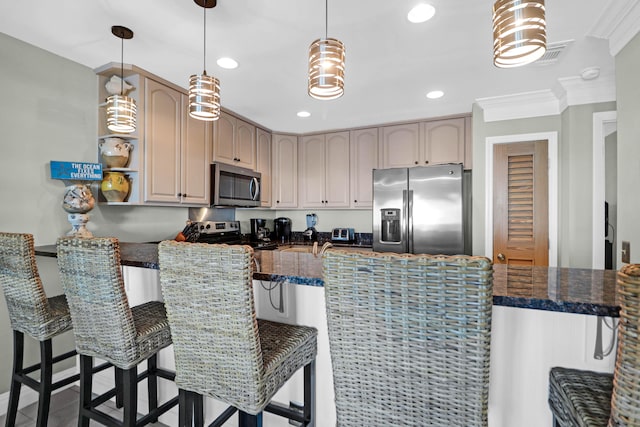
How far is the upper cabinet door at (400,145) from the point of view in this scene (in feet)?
12.1

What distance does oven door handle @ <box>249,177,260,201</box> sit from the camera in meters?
3.69

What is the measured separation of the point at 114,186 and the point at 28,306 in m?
1.10

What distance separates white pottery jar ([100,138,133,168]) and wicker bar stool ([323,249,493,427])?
7.52 feet

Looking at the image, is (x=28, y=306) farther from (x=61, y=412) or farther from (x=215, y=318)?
(x=215, y=318)

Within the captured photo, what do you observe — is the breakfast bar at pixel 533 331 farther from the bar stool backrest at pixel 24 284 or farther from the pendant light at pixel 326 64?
the bar stool backrest at pixel 24 284

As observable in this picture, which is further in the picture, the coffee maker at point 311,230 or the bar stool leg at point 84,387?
the coffee maker at point 311,230

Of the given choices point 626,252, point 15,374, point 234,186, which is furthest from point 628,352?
point 234,186

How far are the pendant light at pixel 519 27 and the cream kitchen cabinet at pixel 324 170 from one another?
3.00 metres

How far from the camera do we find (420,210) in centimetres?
327

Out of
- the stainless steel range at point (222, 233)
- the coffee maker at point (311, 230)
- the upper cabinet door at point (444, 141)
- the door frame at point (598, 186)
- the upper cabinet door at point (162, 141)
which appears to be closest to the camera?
the upper cabinet door at point (162, 141)

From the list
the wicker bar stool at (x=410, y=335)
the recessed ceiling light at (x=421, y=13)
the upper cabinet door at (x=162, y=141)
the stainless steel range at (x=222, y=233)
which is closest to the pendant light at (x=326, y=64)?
the recessed ceiling light at (x=421, y=13)

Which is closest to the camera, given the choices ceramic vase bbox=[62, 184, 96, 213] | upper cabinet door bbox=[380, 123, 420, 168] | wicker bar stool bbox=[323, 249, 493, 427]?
wicker bar stool bbox=[323, 249, 493, 427]

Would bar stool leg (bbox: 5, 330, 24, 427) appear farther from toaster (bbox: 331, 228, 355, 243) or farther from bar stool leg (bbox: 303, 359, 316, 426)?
toaster (bbox: 331, 228, 355, 243)

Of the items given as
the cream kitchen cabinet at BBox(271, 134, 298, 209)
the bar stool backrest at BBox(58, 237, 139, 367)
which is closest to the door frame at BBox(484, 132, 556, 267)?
the cream kitchen cabinet at BBox(271, 134, 298, 209)
